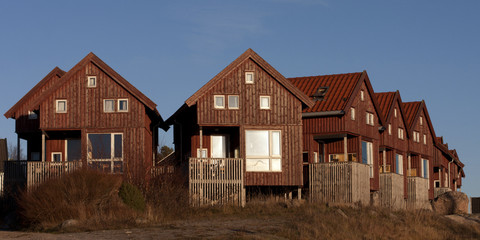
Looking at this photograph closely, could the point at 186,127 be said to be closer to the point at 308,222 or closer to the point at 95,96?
the point at 95,96

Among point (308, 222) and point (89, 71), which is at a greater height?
point (89, 71)

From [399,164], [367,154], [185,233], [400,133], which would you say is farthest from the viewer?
[400,133]

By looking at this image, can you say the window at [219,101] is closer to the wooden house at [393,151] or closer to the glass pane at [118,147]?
the glass pane at [118,147]

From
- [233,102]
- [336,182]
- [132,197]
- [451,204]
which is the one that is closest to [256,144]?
[233,102]

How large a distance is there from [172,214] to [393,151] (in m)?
21.5

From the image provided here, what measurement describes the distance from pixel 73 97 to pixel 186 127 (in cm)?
663

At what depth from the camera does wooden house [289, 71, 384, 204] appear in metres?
43.0

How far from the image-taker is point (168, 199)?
124ft

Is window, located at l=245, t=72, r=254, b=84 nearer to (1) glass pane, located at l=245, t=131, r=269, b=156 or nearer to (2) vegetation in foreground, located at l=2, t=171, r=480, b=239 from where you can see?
(1) glass pane, located at l=245, t=131, r=269, b=156

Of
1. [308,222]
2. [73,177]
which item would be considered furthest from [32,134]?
[308,222]

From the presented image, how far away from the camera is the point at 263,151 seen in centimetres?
4194

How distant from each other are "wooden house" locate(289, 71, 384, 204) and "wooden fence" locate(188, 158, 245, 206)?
444cm

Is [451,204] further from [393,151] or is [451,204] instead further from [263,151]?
[263,151]

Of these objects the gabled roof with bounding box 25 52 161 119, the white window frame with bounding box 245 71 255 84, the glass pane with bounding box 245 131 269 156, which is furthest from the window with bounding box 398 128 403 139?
the gabled roof with bounding box 25 52 161 119
